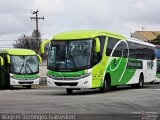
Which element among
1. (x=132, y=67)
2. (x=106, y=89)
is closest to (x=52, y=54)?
(x=106, y=89)

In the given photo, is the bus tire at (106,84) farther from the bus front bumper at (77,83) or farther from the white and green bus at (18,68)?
the white and green bus at (18,68)

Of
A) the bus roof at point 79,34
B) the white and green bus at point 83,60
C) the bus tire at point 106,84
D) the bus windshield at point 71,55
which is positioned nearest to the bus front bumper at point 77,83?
the white and green bus at point 83,60

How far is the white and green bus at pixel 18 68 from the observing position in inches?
1439

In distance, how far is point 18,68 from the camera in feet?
121

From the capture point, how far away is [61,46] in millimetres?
23984

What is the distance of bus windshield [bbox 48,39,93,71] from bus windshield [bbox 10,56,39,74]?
43.2 feet

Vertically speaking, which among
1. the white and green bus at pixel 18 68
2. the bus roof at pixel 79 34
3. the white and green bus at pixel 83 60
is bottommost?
the white and green bus at pixel 18 68

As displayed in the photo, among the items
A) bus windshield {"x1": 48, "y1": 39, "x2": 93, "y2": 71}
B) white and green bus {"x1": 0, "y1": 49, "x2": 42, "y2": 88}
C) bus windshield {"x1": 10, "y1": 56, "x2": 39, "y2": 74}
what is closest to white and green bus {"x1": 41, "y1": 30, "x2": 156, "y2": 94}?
bus windshield {"x1": 48, "y1": 39, "x2": 93, "y2": 71}

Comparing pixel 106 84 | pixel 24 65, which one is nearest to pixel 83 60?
pixel 106 84

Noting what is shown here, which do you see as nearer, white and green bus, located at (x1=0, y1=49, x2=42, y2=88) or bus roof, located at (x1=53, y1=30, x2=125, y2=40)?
bus roof, located at (x1=53, y1=30, x2=125, y2=40)

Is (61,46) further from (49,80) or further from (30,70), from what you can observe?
(30,70)

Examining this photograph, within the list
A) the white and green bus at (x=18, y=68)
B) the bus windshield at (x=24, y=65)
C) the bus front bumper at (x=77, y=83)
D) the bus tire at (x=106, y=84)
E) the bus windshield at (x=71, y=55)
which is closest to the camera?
the bus front bumper at (x=77, y=83)

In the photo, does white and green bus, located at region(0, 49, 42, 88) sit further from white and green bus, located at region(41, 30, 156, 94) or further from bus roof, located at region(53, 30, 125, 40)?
bus roof, located at region(53, 30, 125, 40)

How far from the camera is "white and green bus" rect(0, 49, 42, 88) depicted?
36.6 meters
